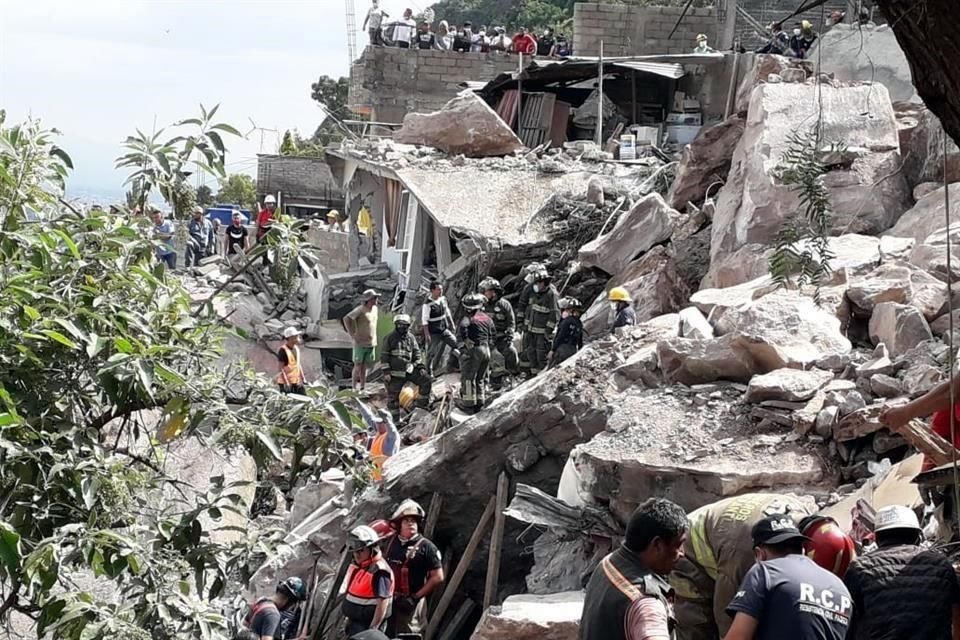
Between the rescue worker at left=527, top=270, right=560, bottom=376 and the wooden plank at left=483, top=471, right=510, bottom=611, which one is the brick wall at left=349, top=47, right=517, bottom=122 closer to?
the rescue worker at left=527, top=270, right=560, bottom=376

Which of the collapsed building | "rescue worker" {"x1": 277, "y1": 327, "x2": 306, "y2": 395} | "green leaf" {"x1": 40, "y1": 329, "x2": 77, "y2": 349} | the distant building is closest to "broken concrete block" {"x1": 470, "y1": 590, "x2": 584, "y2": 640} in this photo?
the collapsed building

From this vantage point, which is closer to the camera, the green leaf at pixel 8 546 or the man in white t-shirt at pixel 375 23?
the green leaf at pixel 8 546

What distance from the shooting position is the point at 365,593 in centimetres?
677

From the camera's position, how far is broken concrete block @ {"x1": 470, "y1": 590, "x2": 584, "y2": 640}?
Answer: 6293mm

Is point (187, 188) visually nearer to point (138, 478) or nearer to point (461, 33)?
point (138, 478)

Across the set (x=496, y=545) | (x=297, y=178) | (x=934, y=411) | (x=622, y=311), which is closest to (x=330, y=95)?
(x=297, y=178)

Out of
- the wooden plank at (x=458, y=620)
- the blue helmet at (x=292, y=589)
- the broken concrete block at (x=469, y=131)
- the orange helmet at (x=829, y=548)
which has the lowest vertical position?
the wooden plank at (x=458, y=620)

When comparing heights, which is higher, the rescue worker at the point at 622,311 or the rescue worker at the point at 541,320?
the rescue worker at the point at 622,311

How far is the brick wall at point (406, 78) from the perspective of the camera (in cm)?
2645

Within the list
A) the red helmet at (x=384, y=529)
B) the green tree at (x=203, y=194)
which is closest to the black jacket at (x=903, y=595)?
the green tree at (x=203, y=194)

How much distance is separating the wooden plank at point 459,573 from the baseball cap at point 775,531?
4561 mm

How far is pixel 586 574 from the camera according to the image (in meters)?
7.20

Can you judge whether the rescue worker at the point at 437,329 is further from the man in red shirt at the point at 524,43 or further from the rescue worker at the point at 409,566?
the man in red shirt at the point at 524,43

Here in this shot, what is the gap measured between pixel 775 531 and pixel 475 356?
848 centimetres
